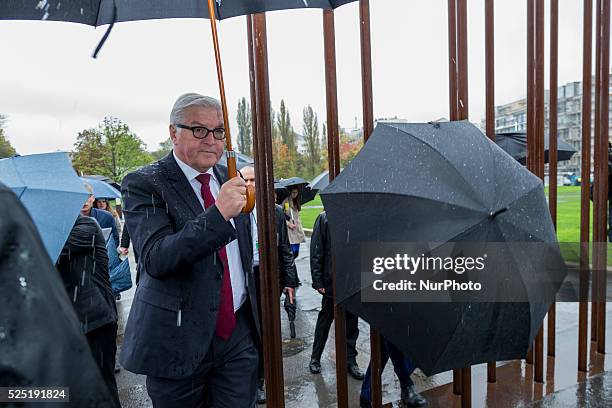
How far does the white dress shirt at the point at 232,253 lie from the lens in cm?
244

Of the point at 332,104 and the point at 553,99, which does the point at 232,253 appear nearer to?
the point at 332,104

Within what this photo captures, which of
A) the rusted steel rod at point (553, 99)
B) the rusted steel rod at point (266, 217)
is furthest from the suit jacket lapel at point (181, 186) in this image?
the rusted steel rod at point (553, 99)

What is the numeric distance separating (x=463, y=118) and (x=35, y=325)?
9.71ft

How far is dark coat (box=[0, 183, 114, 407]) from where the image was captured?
2.17 feet

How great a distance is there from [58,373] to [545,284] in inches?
82.9

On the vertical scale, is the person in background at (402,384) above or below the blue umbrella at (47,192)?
below

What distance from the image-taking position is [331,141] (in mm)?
2887

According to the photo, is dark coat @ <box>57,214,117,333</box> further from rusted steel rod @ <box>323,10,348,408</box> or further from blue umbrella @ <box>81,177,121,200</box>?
blue umbrella @ <box>81,177,121,200</box>

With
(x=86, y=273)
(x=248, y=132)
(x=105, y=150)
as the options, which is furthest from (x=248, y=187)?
(x=105, y=150)

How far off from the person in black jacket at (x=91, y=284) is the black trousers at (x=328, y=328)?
74.1 inches

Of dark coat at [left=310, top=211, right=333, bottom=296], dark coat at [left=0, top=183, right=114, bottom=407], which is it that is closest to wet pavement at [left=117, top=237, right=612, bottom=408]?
dark coat at [left=310, top=211, right=333, bottom=296]

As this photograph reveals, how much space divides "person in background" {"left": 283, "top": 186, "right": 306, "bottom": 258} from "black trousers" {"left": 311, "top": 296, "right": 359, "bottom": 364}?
2.94m

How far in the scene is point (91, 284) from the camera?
3.21 m

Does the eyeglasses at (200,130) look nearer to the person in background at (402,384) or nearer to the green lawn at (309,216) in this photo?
the person in background at (402,384)
